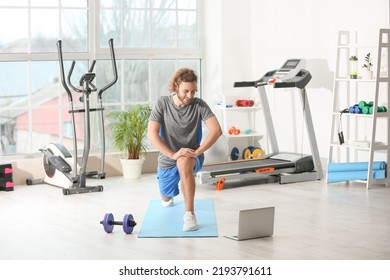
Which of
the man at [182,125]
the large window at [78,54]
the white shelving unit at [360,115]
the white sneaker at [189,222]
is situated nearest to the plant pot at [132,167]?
the large window at [78,54]

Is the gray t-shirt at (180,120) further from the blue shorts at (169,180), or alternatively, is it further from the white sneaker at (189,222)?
the white sneaker at (189,222)

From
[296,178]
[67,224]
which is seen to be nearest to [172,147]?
[67,224]

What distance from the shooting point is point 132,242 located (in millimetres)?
5281

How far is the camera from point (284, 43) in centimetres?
873

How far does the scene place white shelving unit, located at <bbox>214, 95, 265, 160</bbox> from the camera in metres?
8.87

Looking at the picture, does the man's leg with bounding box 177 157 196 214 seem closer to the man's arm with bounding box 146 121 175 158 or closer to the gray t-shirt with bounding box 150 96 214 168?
the man's arm with bounding box 146 121 175 158

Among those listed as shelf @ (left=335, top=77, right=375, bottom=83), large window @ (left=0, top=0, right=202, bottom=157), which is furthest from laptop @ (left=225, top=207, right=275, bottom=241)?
large window @ (left=0, top=0, right=202, bottom=157)

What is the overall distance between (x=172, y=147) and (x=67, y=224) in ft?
3.24


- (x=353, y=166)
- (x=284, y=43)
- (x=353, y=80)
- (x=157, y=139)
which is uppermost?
(x=284, y=43)

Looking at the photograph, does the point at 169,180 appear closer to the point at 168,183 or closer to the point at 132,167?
the point at 168,183

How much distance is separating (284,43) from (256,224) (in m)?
3.85

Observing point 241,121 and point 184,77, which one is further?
point 241,121

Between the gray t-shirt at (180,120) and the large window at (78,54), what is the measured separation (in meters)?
2.51

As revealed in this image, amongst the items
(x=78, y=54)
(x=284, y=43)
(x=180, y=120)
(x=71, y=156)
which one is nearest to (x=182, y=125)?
(x=180, y=120)
